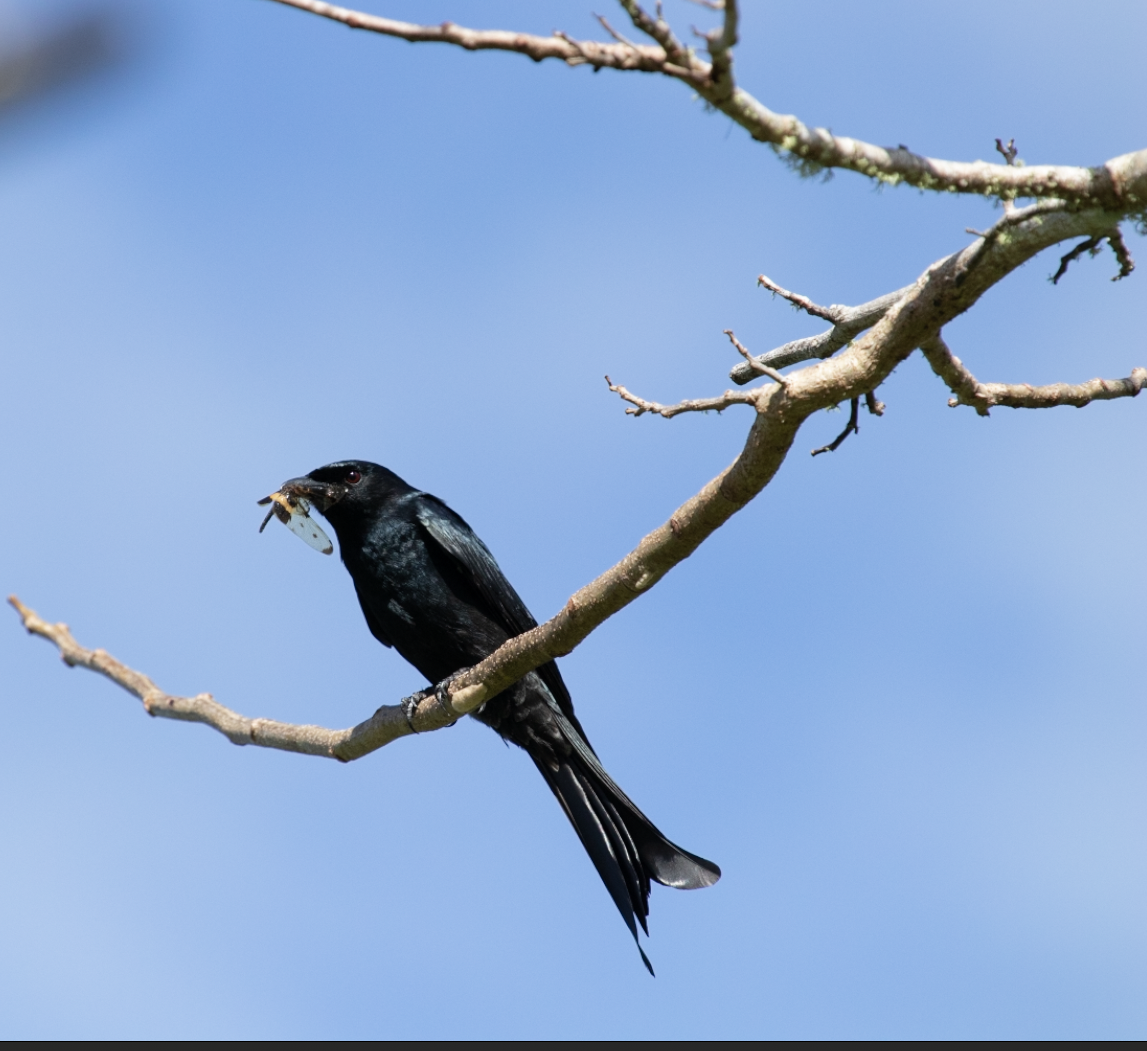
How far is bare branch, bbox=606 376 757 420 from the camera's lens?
3.46m

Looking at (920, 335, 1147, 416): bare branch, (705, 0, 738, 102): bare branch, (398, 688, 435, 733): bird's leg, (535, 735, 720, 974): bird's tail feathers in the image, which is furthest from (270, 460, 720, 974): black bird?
(705, 0, 738, 102): bare branch

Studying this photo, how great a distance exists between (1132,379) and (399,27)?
9.08 feet

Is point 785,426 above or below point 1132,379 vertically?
below

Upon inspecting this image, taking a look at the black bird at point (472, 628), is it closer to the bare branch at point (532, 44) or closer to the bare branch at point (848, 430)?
the bare branch at point (848, 430)

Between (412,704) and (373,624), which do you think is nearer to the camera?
(412,704)

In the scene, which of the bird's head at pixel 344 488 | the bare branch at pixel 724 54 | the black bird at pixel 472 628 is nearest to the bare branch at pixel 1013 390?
the bare branch at pixel 724 54

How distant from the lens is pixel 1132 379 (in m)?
3.98

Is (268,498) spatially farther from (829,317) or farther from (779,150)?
(779,150)

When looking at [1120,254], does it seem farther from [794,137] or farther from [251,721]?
[251,721]

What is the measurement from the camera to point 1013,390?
385 centimetres

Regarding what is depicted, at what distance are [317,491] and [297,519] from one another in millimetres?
186

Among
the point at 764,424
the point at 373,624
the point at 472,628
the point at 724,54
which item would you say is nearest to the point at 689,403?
the point at 764,424

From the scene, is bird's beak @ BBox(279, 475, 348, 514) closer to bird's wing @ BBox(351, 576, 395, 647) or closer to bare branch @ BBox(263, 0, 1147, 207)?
bird's wing @ BBox(351, 576, 395, 647)

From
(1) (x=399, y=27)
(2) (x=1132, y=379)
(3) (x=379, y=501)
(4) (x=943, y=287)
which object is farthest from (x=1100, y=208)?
(3) (x=379, y=501)
